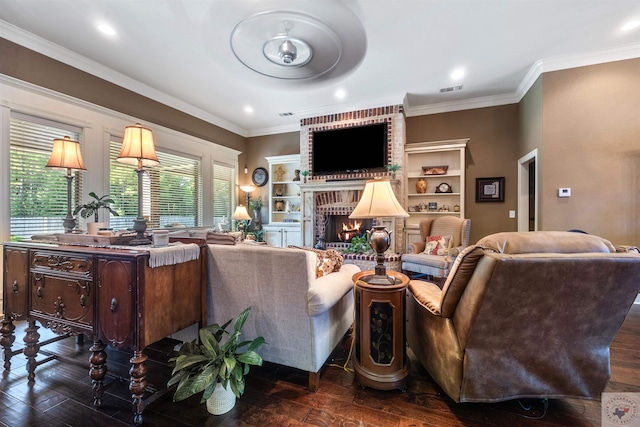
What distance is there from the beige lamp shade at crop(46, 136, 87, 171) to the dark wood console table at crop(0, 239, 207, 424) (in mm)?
742

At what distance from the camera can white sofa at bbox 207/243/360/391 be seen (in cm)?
162

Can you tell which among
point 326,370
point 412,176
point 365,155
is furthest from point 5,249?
point 412,176

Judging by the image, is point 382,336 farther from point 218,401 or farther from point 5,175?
point 5,175

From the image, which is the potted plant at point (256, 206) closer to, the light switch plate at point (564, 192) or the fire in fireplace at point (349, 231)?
the fire in fireplace at point (349, 231)

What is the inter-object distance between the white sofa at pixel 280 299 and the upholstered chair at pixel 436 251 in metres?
2.35

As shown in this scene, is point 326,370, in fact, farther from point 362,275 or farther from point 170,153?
point 170,153

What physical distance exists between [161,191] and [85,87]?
5.69 ft

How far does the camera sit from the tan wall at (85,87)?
2.83 metres

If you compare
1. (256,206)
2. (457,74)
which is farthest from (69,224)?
(457,74)

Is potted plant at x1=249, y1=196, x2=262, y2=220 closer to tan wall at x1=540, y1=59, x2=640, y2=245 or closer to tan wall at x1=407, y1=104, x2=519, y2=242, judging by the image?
tan wall at x1=407, y1=104, x2=519, y2=242

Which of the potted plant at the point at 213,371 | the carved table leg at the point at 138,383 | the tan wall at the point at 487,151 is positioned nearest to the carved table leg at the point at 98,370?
the carved table leg at the point at 138,383

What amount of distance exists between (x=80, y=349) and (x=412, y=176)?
5.04 metres

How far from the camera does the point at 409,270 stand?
4.16m

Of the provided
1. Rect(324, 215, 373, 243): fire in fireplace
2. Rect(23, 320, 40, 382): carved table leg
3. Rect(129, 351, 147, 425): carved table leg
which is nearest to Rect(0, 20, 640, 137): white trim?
Rect(324, 215, 373, 243): fire in fireplace
